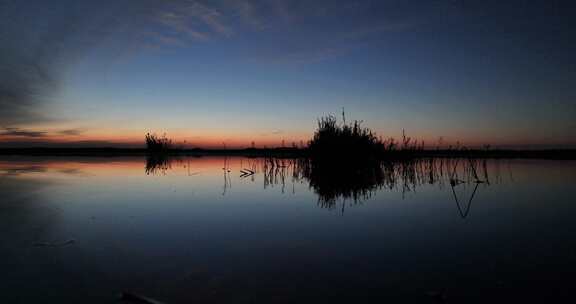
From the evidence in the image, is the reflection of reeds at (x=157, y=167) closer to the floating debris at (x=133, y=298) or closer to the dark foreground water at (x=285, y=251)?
the dark foreground water at (x=285, y=251)

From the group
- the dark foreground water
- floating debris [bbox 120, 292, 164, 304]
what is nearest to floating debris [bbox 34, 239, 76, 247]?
the dark foreground water

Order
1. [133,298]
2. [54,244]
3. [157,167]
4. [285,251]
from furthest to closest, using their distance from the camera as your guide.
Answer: [157,167] → [54,244] → [285,251] → [133,298]

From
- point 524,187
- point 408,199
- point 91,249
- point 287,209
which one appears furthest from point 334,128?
point 91,249

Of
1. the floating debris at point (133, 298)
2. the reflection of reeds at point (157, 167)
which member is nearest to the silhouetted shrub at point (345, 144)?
the reflection of reeds at point (157, 167)

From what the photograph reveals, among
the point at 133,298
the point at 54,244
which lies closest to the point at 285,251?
the point at 133,298

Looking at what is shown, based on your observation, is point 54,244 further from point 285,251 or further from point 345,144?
point 345,144

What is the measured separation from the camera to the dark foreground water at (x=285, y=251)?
6.77 ft

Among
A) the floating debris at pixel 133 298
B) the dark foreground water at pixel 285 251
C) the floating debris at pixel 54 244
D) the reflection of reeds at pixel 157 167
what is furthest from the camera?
the reflection of reeds at pixel 157 167

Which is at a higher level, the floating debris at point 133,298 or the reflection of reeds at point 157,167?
the floating debris at point 133,298

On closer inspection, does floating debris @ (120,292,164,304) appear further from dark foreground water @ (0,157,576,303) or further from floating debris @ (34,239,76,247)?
floating debris @ (34,239,76,247)

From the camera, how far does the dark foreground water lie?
2062mm

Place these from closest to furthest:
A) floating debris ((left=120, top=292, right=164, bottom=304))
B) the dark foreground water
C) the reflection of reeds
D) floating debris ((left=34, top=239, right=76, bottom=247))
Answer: floating debris ((left=120, top=292, right=164, bottom=304)) → the dark foreground water → floating debris ((left=34, top=239, right=76, bottom=247)) → the reflection of reeds

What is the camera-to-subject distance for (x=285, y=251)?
2.93m

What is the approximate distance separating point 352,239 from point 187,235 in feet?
5.89
